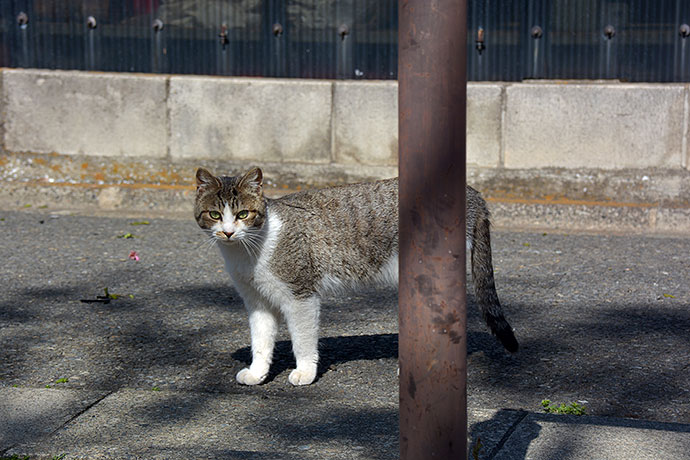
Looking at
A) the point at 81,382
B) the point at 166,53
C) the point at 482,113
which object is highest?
the point at 166,53

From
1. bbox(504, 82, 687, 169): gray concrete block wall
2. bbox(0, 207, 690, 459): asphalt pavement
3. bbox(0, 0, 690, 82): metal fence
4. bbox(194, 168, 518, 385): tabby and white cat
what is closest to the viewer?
bbox(0, 207, 690, 459): asphalt pavement

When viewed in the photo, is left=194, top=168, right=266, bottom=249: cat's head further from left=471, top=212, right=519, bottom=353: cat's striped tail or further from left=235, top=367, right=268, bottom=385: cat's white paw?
left=471, top=212, right=519, bottom=353: cat's striped tail

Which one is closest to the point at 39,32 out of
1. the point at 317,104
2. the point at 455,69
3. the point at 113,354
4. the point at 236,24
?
the point at 236,24

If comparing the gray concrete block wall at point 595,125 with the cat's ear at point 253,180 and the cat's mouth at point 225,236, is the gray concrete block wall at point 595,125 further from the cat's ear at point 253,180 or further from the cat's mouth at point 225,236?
the cat's mouth at point 225,236

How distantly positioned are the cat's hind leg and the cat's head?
37 centimetres

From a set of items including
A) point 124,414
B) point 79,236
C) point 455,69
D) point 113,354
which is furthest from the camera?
point 79,236

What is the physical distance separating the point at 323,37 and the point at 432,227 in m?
6.38

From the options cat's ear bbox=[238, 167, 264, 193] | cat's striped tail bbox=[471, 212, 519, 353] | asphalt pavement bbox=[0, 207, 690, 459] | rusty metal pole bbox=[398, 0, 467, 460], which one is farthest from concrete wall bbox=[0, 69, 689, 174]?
rusty metal pole bbox=[398, 0, 467, 460]

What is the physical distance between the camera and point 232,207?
425 cm

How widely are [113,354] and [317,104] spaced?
402 centimetres

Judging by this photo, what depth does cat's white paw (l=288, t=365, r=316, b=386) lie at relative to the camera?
4.37m

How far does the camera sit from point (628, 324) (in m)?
5.23

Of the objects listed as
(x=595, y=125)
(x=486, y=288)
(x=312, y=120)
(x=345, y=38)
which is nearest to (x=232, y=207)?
(x=486, y=288)

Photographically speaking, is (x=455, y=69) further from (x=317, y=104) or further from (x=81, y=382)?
(x=317, y=104)
